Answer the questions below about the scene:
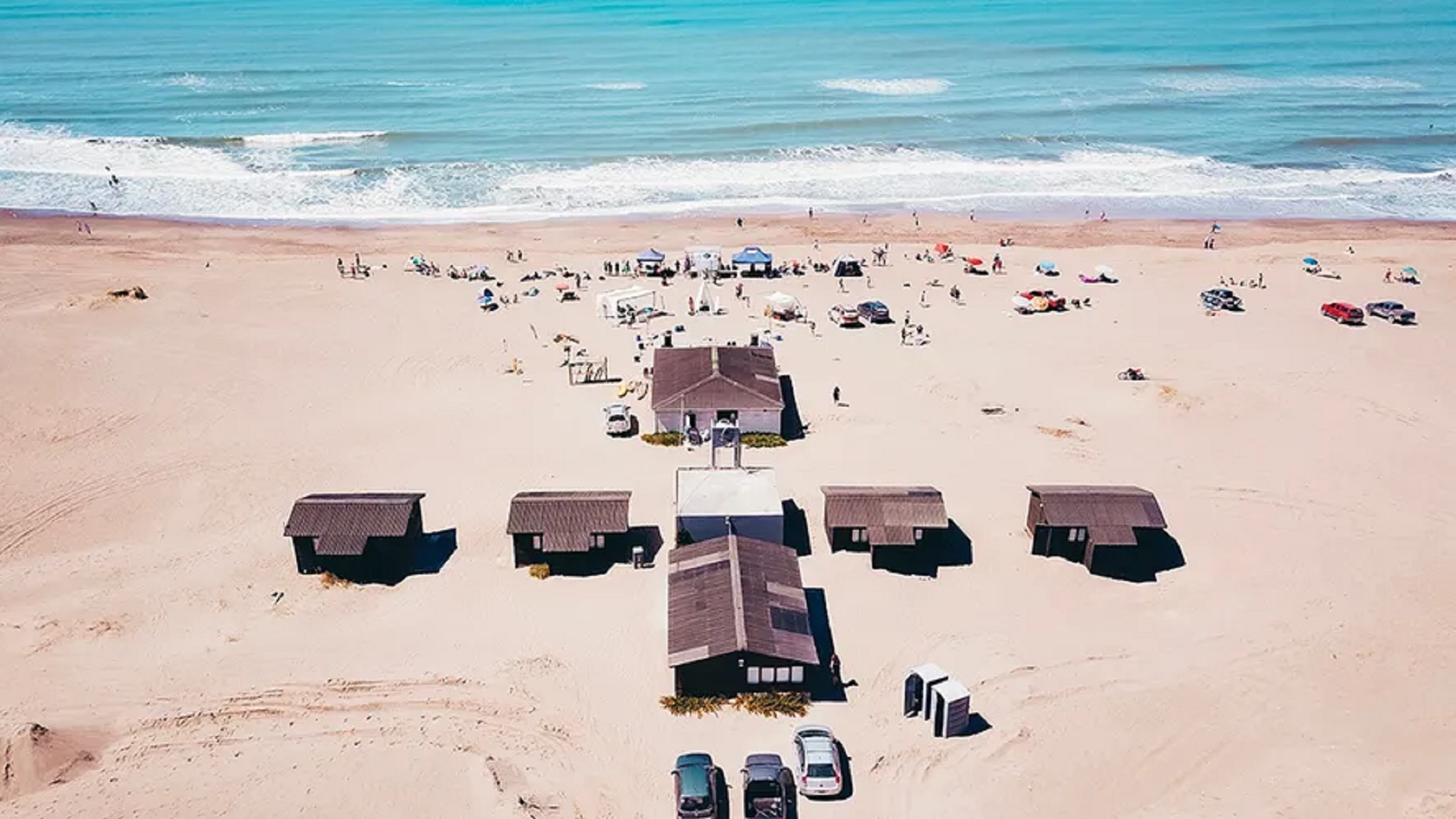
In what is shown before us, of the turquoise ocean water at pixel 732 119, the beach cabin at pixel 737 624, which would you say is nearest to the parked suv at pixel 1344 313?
the turquoise ocean water at pixel 732 119

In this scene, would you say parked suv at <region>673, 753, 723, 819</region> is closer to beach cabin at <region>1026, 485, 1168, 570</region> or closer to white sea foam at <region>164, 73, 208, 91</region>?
beach cabin at <region>1026, 485, 1168, 570</region>

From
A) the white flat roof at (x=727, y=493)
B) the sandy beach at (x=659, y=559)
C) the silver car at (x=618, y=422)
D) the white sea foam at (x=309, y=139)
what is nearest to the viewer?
the sandy beach at (x=659, y=559)

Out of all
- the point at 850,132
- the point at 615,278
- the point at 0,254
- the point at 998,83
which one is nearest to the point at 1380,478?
the point at 615,278

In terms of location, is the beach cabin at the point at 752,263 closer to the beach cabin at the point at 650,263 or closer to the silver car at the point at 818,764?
the beach cabin at the point at 650,263

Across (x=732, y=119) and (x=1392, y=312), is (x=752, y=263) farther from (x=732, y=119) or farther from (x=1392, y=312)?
(x=732, y=119)

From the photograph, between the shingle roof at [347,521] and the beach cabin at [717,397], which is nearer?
the shingle roof at [347,521]
